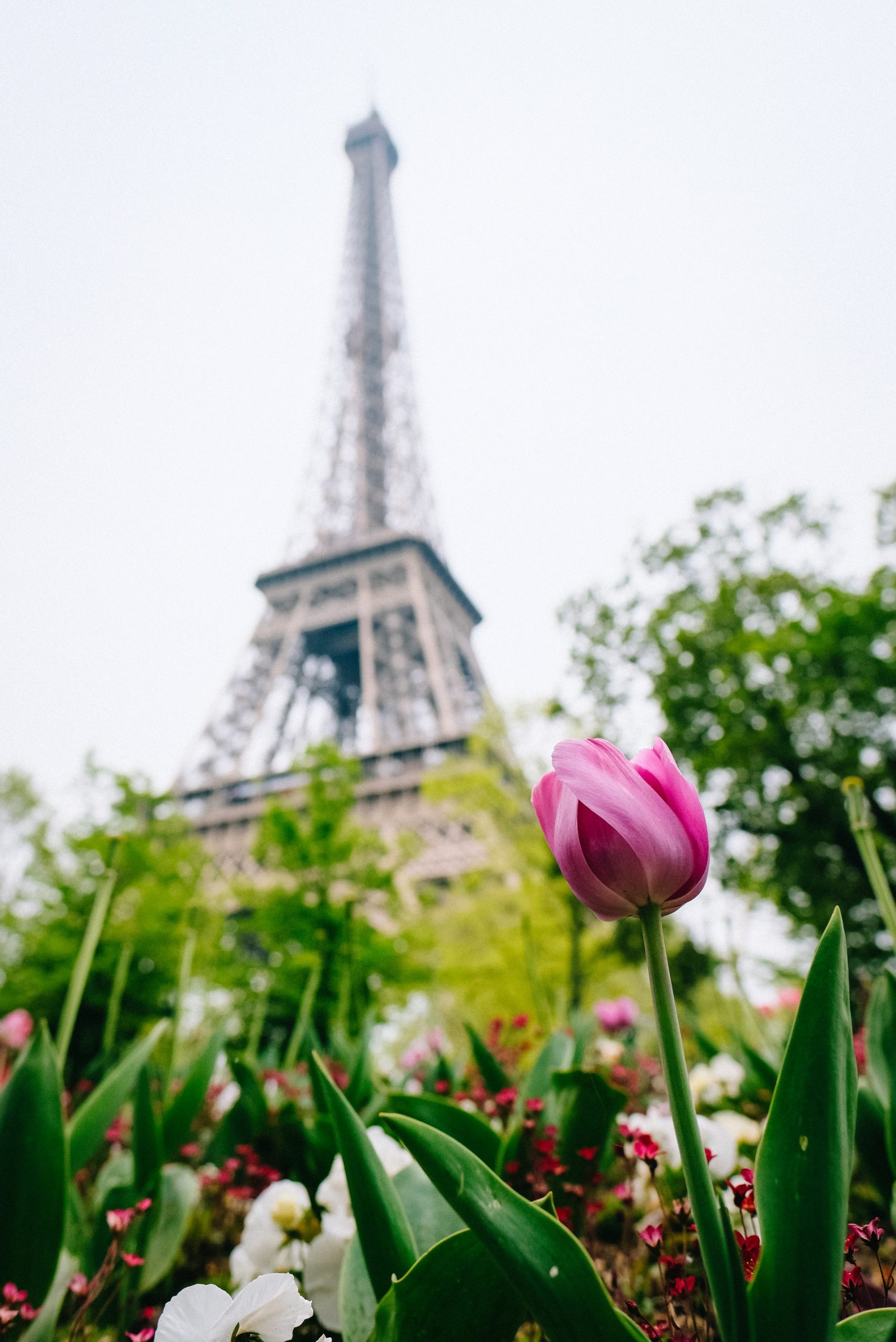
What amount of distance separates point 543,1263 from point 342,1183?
0.72 metres

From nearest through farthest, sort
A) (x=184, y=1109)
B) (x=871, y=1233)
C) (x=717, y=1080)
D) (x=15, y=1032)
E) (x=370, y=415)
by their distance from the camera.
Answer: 1. (x=871, y=1233)
2. (x=184, y=1109)
3. (x=717, y=1080)
4. (x=15, y=1032)
5. (x=370, y=415)

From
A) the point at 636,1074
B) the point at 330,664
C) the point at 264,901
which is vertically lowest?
the point at 636,1074

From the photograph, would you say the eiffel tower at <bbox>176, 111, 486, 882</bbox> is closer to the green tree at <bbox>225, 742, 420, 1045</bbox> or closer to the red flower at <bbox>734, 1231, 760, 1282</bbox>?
the green tree at <bbox>225, 742, 420, 1045</bbox>

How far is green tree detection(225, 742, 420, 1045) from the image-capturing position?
5.81 meters

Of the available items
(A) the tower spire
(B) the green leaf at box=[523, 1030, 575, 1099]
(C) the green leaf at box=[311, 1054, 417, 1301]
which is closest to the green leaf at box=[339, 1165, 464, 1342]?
(C) the green leaf at box=[311, 1054, 417, 1301]

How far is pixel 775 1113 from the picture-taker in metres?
0.70

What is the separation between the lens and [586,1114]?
1.23m

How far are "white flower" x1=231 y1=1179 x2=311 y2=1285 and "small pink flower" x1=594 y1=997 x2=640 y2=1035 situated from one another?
2751 mm

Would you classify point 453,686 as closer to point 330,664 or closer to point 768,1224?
point 330,664

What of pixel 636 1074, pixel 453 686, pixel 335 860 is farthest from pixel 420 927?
pixel 453 686

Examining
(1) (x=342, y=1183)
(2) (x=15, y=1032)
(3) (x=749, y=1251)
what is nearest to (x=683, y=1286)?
(3) (x=749, y=1251)

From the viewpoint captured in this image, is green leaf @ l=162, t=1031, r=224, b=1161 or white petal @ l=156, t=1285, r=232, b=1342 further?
green leaf @ l=162, t=1031, r=224, b=1161

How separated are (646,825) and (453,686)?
2366cm

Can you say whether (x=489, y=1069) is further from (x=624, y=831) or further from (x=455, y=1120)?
(x=624, y=831)
